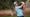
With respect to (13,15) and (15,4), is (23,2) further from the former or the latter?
(13,15)

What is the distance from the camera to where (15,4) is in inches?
36.9

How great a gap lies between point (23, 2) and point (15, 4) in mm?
110

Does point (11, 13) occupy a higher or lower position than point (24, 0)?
lower

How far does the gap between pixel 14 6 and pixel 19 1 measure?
0.09 meters

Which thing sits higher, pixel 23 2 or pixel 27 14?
pixel 23 2

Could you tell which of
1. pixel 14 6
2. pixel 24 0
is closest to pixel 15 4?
pixel 14 6

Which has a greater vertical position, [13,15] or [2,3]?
[2,3]

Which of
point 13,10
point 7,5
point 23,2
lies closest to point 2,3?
point 7,5

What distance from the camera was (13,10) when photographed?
37.9 inches

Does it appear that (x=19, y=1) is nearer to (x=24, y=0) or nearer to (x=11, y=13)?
(x=24, y=0)

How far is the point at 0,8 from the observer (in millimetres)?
972

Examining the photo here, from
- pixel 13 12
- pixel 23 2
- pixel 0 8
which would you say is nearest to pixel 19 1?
pixel 23 2

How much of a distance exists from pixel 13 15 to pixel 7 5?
0.16m

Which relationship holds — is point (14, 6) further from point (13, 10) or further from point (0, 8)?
point (0, 8)
